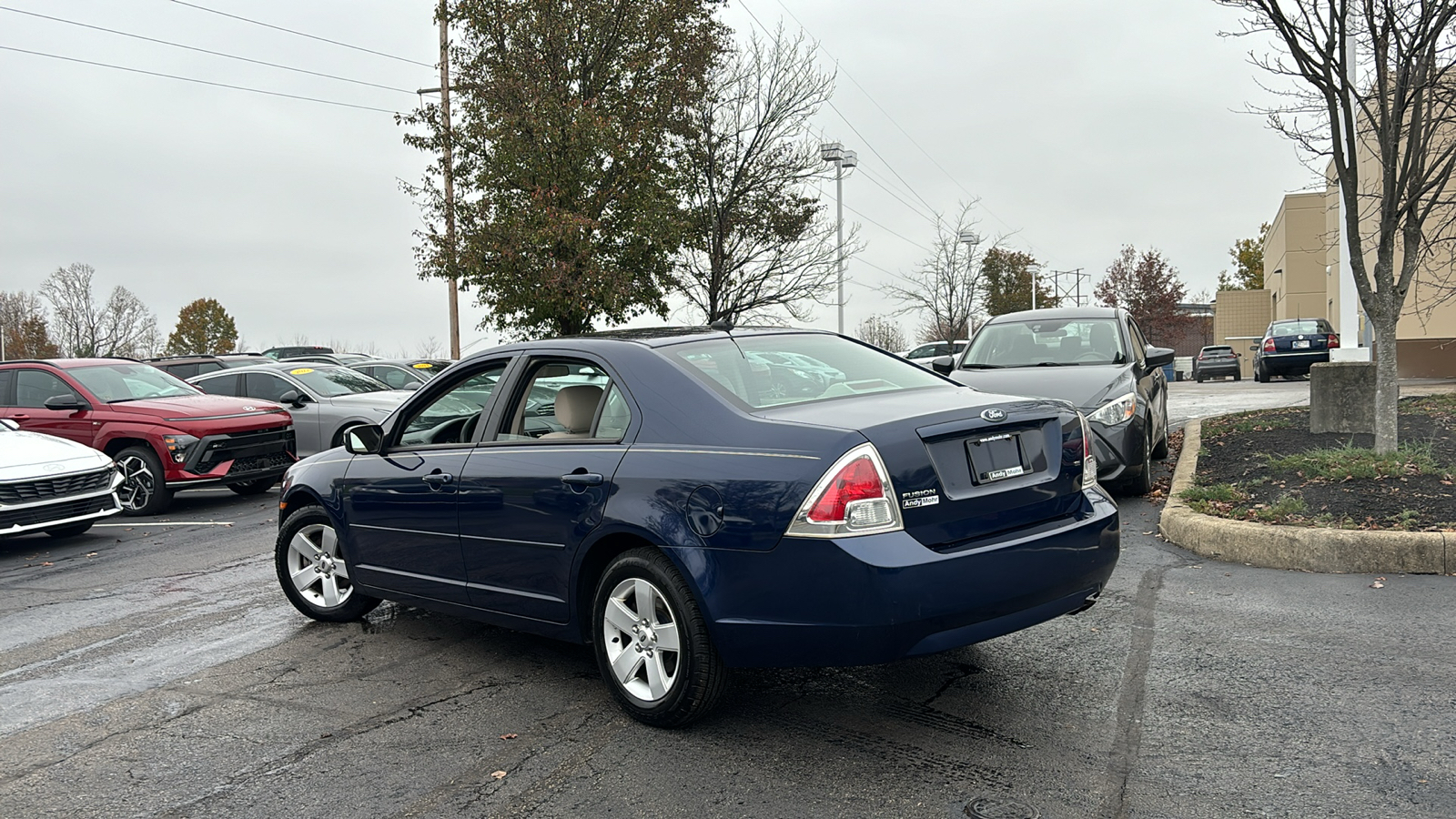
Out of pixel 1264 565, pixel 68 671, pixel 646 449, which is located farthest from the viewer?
pixel 1264 565

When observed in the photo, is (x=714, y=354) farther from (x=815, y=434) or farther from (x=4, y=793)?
(x=4, y=793)

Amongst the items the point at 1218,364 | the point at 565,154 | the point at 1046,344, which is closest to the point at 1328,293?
the point at 1218,364

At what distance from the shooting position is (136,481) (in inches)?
488

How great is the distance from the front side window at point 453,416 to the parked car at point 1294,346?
27070 mm

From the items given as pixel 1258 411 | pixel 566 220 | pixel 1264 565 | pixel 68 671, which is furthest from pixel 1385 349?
pixel 566 220

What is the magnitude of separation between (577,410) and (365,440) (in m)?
1.60

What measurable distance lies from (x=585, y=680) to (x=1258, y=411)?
11.2m

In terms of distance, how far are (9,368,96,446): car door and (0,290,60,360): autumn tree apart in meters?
67.6

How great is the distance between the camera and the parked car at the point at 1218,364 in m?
37.5

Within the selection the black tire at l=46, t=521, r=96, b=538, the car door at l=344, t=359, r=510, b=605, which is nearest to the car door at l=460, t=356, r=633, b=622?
the car door at l=344, t=359, r=510, b=605

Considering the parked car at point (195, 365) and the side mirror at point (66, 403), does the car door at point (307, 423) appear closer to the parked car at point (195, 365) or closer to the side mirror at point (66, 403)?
the side mirror at point (66, 403)

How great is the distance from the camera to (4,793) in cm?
391

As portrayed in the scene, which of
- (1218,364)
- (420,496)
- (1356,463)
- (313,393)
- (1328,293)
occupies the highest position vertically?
(1328,293)

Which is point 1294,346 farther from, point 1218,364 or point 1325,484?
point 1325,484
